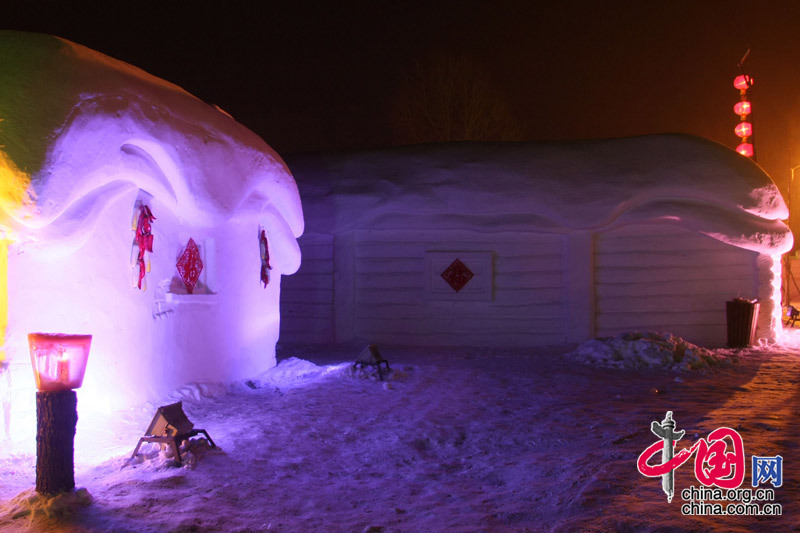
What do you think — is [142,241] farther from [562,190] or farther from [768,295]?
[768,295]

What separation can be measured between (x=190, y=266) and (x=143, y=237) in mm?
832

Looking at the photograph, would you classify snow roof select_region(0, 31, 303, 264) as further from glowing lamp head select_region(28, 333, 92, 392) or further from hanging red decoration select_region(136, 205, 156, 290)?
glowing lamp head select_region(28, 333, 92, 392)

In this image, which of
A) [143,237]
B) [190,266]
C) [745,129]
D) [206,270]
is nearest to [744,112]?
[745,129]

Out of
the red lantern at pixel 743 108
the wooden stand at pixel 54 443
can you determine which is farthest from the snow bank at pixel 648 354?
the red lantern at pixel 743 108

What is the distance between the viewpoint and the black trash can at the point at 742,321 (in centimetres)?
1010

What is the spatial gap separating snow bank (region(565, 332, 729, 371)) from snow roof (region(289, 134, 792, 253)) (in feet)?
7.29

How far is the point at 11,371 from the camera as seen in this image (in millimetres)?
4754

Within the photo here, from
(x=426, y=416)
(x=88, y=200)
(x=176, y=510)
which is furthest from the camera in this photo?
(x=426, y=416)

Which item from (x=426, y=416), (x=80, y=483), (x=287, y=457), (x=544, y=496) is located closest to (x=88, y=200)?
(x=80, y=483)

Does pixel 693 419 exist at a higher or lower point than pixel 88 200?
lower

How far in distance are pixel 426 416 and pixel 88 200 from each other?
3.60 m

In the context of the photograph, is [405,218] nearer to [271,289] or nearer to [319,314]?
[319,314]

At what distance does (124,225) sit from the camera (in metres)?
5.94

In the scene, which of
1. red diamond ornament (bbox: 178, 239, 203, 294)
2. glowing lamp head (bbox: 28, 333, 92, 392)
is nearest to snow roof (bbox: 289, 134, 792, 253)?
red diamond ornament (bbox: 178, 239, 203, 294)
